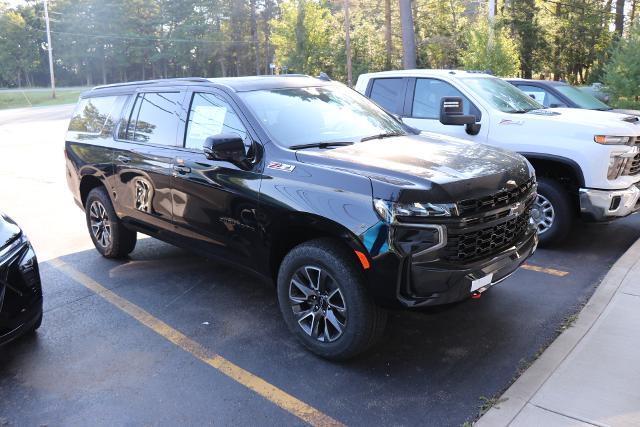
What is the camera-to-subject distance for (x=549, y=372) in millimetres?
3336

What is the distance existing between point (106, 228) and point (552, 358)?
4.62 meters

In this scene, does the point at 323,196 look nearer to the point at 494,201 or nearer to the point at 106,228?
the point at 494,201

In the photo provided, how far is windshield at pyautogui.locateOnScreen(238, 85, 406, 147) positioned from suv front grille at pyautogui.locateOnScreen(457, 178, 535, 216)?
1.23 metres

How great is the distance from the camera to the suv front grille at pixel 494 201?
3307 millimetres

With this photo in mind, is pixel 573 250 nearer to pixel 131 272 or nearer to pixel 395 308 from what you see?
pixel 395 308

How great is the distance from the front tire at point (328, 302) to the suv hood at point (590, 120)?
137 inches

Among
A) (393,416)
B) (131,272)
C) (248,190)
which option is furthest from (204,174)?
(393,416)

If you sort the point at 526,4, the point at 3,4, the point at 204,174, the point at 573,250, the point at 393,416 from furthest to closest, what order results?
the point at 3,4
the point at 526,4
the point at 573,250
the point at 204,174
the point at 393,416

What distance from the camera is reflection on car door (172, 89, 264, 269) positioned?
13.2 ft

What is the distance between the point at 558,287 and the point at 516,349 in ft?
4.46

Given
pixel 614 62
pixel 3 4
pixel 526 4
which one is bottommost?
pixel 614 62

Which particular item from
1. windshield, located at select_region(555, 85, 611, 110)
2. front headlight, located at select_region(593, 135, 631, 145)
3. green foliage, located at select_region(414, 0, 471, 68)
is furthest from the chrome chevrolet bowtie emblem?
green foliage, located at select_region(414, 0, 471, 68)

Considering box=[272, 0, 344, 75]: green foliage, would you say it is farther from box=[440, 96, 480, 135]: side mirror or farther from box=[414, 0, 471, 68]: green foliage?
box=[440, 96, 480, 135]: side mirror

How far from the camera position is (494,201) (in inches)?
138
